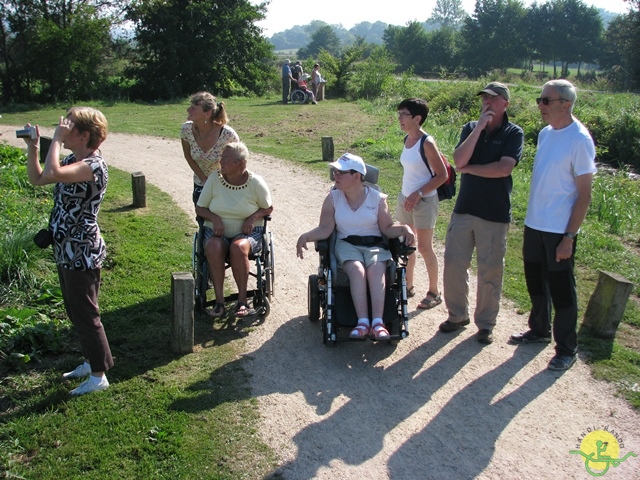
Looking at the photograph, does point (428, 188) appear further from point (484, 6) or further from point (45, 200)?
point (484, 6)

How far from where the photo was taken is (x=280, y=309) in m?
5.66

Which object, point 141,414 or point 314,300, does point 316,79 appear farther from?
point 141,414

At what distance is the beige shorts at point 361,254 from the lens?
4.76m

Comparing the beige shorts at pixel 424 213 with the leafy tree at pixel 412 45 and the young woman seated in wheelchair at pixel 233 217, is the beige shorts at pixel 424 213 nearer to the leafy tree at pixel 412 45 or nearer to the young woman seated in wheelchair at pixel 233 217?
the young woman seated in wheelchair at pixel 233 217

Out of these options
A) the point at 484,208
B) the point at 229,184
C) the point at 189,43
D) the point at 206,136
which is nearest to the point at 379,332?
the point at 484,208

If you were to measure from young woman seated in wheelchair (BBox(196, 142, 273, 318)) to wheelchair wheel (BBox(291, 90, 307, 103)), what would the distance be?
64.2 ft

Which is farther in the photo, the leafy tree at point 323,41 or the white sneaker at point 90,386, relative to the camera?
the leafy tree at point 323,41

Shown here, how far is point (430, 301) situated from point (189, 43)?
25.6 m

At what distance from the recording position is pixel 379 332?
445 cm

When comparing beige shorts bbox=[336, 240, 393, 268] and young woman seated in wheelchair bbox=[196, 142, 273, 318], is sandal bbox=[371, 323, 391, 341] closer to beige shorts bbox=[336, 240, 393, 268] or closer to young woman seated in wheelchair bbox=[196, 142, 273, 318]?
beige shorts bbox=[336, 240, 393, 268]

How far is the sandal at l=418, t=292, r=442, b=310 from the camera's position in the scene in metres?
5.62

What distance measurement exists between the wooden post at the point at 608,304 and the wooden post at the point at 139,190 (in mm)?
6447

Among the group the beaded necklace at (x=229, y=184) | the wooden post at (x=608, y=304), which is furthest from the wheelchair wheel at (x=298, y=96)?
the wooden post at (x=608, y=304)

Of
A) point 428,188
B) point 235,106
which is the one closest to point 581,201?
point 428,188
